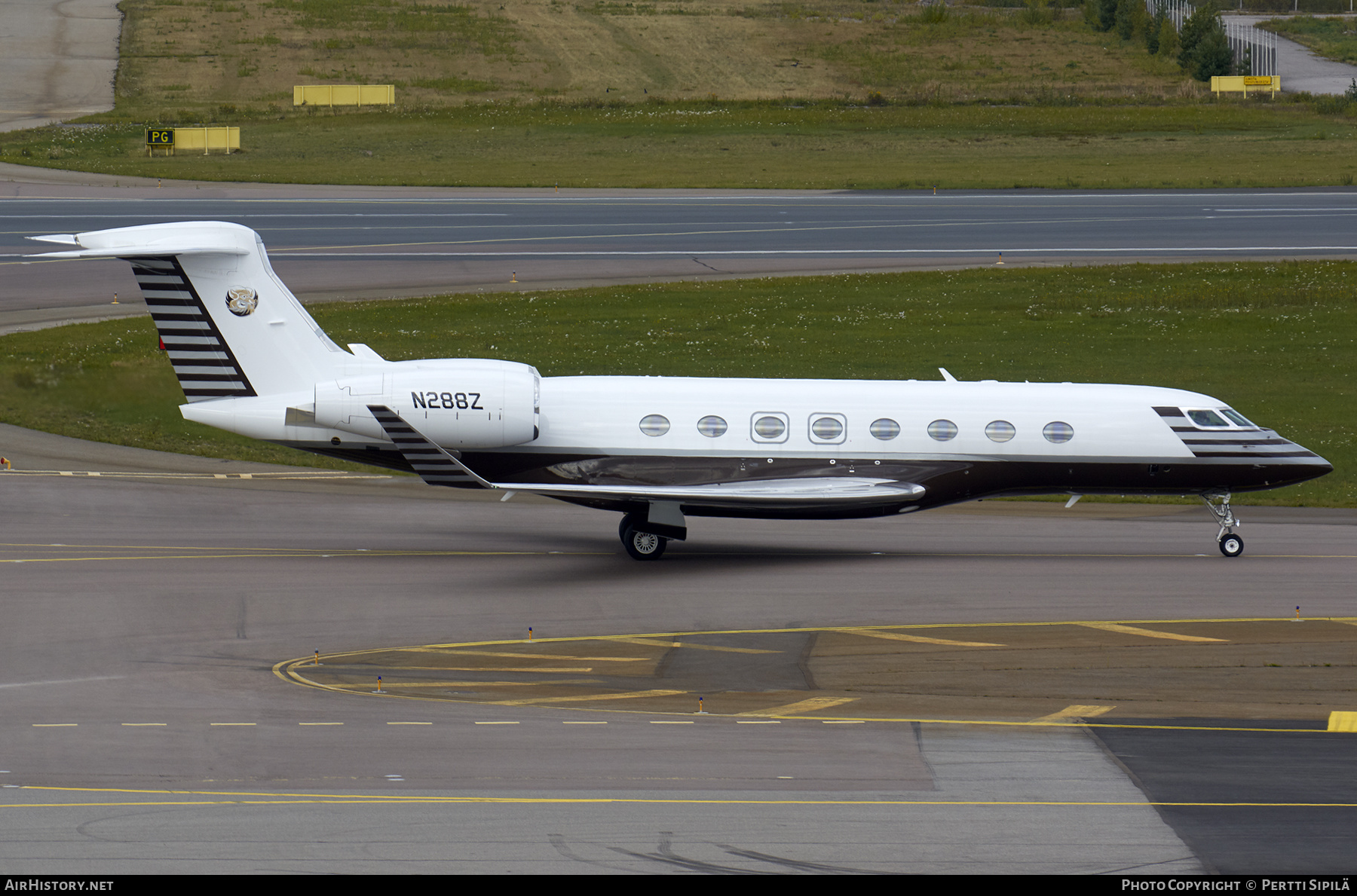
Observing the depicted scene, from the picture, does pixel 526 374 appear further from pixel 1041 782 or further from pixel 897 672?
pixel 1041 782

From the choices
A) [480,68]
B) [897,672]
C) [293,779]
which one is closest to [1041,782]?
→ [897,672]

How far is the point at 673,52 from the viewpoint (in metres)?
106

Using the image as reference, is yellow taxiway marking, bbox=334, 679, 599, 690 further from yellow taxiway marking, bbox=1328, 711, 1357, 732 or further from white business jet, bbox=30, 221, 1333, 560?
yellow taxiway marking, bbox=1328, 711, 1357, 732

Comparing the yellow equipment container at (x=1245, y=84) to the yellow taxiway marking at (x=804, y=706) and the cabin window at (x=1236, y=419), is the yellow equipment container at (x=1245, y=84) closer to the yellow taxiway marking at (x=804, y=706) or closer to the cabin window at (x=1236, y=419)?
the cabin window at (x=1236, y=419)

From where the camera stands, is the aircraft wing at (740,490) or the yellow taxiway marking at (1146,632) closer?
the yellow taxiway marking at (1146,632)

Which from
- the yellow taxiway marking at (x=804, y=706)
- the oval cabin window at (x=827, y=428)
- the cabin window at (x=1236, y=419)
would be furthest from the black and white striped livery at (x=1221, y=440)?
the yellow taxiway marking at (x=804, y=706)

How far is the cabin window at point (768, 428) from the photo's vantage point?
81.9 ft

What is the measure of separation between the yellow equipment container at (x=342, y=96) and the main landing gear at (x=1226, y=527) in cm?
7291

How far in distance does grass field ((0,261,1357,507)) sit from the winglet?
422 inches

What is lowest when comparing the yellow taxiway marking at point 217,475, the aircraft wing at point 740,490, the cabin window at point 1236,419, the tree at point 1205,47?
the yellow taxiway marking at point 217,475

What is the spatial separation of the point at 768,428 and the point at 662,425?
1774 millimetres

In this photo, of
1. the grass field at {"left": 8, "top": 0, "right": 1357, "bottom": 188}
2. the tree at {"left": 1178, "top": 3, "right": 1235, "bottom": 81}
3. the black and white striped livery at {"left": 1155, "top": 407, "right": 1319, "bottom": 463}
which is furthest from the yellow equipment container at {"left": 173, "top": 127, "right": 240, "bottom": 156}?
the tree at {"left": 1178, "top": 3, "right": 1235, "bottom": 81}

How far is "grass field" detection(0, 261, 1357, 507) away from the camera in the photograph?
34.7 m

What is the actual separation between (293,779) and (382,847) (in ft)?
7.22
